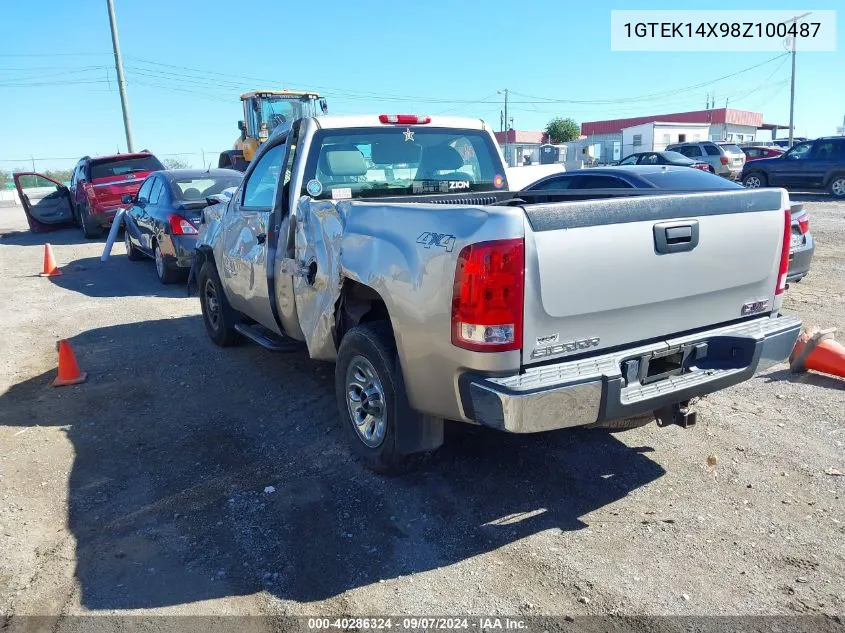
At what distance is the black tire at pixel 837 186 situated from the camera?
1869 cm

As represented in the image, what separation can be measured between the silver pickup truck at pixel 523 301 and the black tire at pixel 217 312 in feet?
6.25

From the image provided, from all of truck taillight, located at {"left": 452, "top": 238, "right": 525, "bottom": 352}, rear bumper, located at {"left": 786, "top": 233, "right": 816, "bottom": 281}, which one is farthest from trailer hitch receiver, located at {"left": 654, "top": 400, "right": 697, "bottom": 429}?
rear bumper, located at {"left": 786, "top": 233, "right": 816, "bottom": 281}

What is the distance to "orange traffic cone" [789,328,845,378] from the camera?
5258mm

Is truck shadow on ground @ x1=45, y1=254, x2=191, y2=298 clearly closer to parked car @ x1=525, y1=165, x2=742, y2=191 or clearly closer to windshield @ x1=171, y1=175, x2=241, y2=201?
windshield @ x1=171, y1=175, x2=241, y2=201

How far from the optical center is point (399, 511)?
364 centimetres

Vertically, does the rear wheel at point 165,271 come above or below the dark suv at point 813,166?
below

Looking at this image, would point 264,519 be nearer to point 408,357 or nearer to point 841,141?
point 408,357

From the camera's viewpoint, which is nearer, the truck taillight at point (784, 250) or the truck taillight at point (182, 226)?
the truck taillight at point (784, 250)

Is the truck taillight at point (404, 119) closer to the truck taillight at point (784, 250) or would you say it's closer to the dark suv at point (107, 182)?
the truck taillight at point (784, 250)

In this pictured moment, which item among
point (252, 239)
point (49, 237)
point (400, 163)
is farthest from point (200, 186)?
point (49, 237)

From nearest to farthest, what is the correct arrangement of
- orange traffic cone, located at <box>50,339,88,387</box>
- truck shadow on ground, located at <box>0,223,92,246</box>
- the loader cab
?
orange traffic cone, located at <box>50,339,88,387</box>
truck shadow on ground, located at <box>0,223,92,246</box>
the loader cab

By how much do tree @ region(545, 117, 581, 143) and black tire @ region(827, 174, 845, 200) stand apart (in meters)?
48.7

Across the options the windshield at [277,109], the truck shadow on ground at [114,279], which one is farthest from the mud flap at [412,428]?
the windshield at [277,109]

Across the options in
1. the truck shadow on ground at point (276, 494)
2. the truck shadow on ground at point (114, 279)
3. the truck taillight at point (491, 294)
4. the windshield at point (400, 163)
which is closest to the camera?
the truck taillight at point (491, 294)
